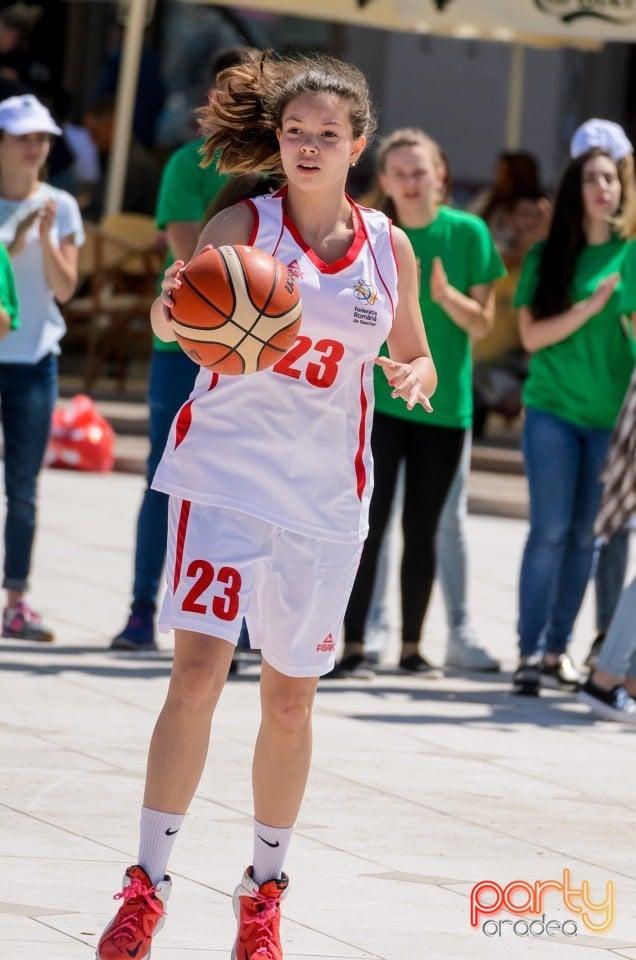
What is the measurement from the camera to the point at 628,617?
23.9ft

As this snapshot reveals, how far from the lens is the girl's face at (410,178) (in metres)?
7.78

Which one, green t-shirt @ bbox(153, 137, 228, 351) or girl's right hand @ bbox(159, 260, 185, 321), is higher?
green t-shirt @ bbox(153, 137, 228, 351)

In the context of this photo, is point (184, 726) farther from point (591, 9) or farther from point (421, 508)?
point (591, 9)

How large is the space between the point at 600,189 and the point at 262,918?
4209 millimetres

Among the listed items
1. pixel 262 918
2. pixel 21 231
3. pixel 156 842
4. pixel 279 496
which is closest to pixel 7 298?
pixel 21 231

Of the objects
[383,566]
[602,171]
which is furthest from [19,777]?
[602,171]

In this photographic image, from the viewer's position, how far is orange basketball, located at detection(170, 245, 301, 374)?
4.20 m

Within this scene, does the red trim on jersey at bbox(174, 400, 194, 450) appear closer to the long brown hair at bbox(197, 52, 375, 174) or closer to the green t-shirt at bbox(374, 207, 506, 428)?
the long brown hair at bbox(197, 52, 375, 174)

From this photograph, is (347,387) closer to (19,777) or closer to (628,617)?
(19,777)

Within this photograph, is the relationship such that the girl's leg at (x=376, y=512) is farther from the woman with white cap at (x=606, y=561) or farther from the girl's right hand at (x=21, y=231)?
the girl's right hand at (x=21, y=231)

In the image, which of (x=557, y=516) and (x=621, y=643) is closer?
(x=621, y=643)

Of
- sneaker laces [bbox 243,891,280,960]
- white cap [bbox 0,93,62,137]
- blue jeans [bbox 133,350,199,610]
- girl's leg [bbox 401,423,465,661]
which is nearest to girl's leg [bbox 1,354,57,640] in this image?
blue jeans [bbox 133,350,199,610]

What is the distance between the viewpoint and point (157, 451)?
25.5ft

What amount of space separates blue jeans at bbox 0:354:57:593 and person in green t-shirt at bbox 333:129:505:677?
131cm
